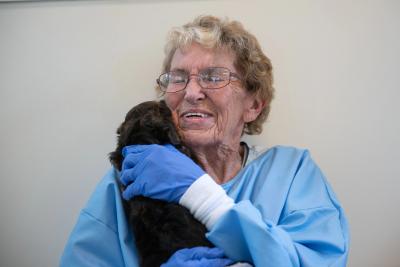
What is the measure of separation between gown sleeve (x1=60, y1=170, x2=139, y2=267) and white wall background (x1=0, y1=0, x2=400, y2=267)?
37cm

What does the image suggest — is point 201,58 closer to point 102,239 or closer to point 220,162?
point 220,162

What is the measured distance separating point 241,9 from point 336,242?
789mm

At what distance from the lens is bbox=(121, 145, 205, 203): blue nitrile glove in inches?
29.7

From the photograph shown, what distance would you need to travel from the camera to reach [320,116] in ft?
3.79

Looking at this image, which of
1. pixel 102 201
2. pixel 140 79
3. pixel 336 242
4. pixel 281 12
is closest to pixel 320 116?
pixel 281 12

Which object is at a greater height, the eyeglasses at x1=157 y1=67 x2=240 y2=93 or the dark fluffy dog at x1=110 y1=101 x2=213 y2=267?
the eyeglasses at x1=157 y1=67 x2=240 y2=93

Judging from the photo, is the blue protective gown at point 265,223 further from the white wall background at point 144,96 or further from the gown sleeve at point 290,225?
the white wall background at point 144,96

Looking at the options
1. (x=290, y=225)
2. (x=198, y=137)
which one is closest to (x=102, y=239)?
(x=198, y=137)

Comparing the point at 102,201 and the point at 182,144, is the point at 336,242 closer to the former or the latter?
the point at 182,144

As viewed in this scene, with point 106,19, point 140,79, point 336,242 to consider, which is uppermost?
point 106,19

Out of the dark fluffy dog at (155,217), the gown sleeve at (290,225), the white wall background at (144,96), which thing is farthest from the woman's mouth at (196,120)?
the white wall background at (144,96)

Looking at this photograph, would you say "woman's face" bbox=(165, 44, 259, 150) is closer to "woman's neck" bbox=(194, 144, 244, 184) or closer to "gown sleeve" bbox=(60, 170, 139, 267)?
"woman's neck" bbox=(194, 144, 244, 184)

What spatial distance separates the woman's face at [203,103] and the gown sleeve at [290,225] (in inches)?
7.0

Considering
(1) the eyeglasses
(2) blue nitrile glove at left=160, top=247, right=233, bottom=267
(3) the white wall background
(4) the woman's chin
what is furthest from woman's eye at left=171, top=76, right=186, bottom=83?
(2) blue nitrile glove at left=160, top=247, right=233, bottom=267
